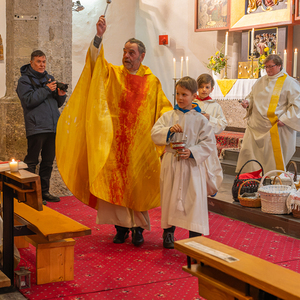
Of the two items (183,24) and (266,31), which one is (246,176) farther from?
(183,24)

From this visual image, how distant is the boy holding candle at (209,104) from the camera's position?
4719 mm

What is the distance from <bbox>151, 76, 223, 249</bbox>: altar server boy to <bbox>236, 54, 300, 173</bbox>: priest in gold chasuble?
229 centimetres

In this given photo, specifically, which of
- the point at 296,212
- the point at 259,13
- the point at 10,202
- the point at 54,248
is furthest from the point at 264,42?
the point at 10,202

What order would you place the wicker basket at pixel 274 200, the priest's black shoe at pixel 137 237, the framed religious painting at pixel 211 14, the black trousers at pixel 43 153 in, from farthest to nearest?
the framed religious painting at pixel 211 14
the black trousers at pixel 43 153
the wicker basket at pixel 274 200
the priest's black shoe at pixel 137 237

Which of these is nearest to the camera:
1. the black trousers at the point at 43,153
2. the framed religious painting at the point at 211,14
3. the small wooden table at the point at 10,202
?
the small wooden table at the point at 10,202

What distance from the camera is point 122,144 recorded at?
401cm

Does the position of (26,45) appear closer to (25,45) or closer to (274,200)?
(25,45)

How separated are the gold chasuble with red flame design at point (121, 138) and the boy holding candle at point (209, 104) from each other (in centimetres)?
84

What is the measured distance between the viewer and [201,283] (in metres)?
2.50

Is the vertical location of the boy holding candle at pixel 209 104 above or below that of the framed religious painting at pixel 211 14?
below

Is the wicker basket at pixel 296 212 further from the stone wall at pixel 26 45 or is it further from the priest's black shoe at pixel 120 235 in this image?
the stone wall at pixel 26 45

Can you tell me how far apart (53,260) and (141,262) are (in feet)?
2.38

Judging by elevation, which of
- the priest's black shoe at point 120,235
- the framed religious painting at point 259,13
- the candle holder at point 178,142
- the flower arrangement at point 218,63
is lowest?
the priest's black shoe at point 120,235

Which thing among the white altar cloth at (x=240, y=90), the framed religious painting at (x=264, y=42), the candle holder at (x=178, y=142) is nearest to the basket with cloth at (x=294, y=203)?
the candle holder at (x=178, y=142)
